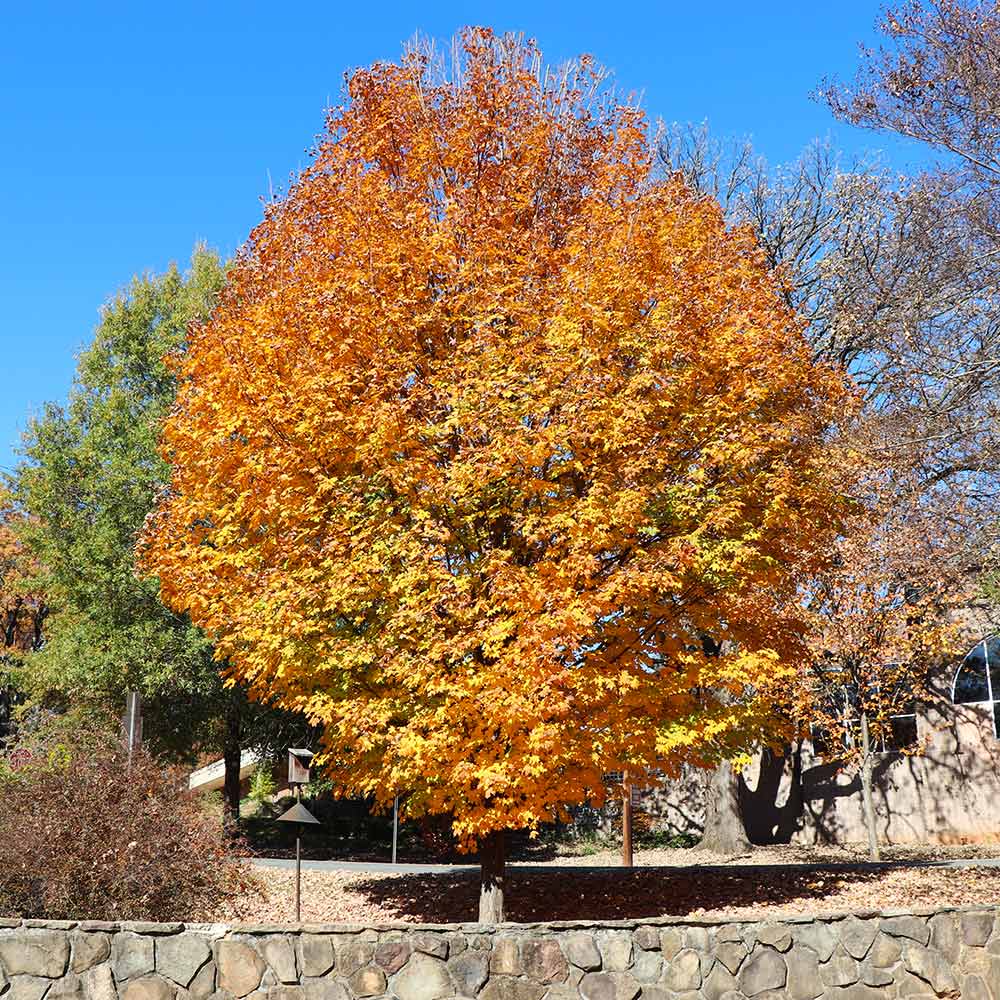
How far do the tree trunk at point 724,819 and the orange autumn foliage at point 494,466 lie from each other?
38.9 feet

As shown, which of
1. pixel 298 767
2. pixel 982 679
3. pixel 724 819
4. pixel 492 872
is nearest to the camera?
pixel 492 872

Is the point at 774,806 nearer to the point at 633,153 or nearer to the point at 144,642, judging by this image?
the point at 144,642

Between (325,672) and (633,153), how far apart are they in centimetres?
818

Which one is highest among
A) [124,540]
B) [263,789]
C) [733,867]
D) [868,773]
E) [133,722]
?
[124,540]

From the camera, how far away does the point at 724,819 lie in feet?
80.4

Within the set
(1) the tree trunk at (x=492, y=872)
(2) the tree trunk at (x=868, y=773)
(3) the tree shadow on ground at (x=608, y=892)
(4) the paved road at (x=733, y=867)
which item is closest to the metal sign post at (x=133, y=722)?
(1) the tree trunk at (x=492, y=872)

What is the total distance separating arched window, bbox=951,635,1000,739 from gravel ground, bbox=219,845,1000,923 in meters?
9.42

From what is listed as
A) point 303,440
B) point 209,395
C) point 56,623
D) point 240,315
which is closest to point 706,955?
point 303,440

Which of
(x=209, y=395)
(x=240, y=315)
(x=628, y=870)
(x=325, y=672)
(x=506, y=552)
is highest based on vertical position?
(x=240, y=315)

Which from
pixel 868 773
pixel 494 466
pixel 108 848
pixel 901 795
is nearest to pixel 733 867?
pixel 868 773

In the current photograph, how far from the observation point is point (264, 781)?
36.5m

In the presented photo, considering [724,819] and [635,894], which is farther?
[724,819]

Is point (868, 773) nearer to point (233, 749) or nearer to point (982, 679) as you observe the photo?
point (982, 679)

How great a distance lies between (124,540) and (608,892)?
579 inches
